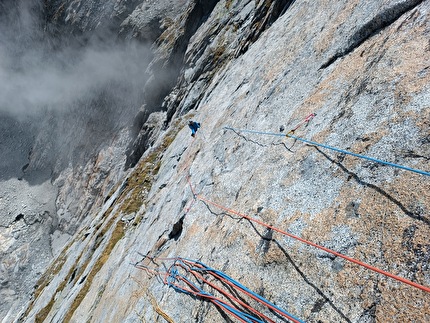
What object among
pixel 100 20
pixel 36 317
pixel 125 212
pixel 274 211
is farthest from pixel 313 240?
pixel 100 20

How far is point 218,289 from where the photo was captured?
7.73 meters

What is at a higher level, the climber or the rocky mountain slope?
the rocky mountain slope

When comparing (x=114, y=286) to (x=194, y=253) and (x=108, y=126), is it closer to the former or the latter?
(x=194, y=253)

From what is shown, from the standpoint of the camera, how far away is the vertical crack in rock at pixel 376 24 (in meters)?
8.43

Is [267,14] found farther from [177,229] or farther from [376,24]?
[177,229]

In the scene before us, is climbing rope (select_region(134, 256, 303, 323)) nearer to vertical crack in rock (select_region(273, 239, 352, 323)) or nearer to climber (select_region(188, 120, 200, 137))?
vertical crack in rock (select_region(273, 239, 352, 323))

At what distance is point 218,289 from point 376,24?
877cm

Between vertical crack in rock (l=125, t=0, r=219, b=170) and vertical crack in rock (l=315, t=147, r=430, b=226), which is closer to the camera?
vertical crack in rock (l=315, t=147, r=430, b=226)

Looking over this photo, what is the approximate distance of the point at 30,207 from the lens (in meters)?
74.8

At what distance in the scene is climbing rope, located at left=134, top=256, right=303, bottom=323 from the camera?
6539 mm

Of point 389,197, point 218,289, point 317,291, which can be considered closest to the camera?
point 389,197

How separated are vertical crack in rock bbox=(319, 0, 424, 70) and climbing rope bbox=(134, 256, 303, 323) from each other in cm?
762

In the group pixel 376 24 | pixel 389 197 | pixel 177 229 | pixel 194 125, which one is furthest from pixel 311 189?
pixel 194 125

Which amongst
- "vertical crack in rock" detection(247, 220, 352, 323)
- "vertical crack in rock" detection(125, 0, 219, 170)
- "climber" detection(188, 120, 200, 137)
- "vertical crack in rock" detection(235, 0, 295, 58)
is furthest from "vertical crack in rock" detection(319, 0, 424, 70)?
"vertical crack in rock" detection(125, 0, 219, 170)
